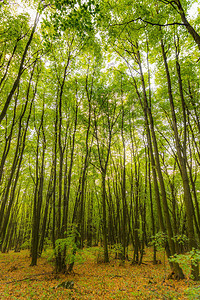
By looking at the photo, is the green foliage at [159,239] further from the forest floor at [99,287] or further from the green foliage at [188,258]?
the green foliage at [188,258]

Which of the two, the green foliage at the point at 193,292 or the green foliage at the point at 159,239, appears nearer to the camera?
the green foliage at the point at 193,292

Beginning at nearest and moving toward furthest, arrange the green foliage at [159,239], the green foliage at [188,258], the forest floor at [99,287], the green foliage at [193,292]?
1. the green foliage at [193,292]
2. the green foliage at [188,258]
3. the forest floor at [99,287]
4. the green foliage at [159,239]

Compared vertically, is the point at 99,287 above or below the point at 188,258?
below

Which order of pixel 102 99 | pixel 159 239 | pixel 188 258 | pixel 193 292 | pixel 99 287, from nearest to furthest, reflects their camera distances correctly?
pixel 193 292 < pixel 188 258 < pixel 159 239 < pixel 99 287 < pixel 102 99

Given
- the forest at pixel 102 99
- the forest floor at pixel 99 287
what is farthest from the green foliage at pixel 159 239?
the forest floor at pixel 99 287

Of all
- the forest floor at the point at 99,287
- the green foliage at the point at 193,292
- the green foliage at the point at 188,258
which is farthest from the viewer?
the forest floor at the point at 99,287

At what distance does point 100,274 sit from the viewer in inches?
315

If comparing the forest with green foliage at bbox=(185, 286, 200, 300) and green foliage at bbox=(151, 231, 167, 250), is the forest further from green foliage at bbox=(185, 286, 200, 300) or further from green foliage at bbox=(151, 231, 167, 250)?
green foliage at bbox=(185, 286, 200, 300)

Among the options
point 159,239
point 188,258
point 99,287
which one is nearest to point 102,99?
point 159,239

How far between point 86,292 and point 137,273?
12.5 ft

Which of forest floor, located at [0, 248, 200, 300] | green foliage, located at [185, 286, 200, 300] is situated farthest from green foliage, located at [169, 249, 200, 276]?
forest floor, located at [0, 248, 200, 300]

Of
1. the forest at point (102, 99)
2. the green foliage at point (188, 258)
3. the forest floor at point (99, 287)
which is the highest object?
the forest at point (102, 99)

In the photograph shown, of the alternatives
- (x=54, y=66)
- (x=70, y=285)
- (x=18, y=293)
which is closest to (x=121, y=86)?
(x=54, y=66)

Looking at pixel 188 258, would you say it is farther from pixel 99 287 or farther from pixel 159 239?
pixel 99 287
